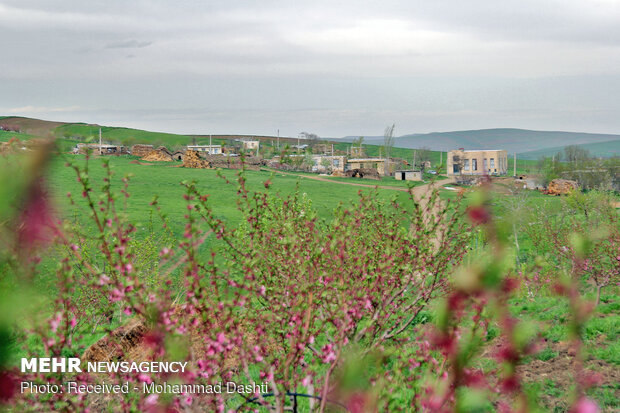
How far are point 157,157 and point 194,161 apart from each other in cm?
828

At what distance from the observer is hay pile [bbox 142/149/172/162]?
7438 cm

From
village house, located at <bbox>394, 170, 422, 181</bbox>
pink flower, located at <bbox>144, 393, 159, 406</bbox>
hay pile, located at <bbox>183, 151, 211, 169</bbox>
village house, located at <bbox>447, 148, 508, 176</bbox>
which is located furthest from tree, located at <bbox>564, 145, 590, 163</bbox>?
pink flower, located at <bbox>144, 393, 159, 406</bbox>

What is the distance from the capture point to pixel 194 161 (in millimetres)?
70188

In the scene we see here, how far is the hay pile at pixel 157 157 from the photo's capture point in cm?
7438

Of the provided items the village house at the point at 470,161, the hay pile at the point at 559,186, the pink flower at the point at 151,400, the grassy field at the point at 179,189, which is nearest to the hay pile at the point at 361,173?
the grassy field at the point at 179,189

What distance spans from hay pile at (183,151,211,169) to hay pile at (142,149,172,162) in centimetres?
569

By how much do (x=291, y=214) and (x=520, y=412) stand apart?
752 cm

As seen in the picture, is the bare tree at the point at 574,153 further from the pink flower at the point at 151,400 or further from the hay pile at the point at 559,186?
the pink flower at the point at 151,400

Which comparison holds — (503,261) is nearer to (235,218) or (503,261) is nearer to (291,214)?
(291,214)

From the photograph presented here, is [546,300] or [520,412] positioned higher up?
[520,412]

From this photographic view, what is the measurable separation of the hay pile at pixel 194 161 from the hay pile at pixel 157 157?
569cm

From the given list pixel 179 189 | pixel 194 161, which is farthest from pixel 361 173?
pixel 179 189

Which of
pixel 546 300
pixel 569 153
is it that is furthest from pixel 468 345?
pixel 569 153

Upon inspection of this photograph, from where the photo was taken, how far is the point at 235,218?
36719mm
